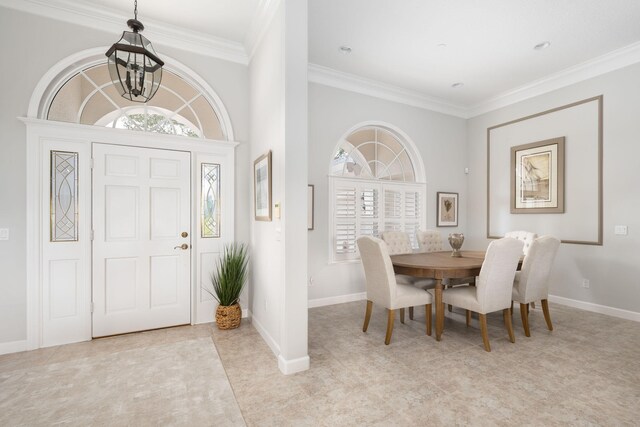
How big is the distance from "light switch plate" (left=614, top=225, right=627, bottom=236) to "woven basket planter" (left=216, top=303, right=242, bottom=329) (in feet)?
15.3

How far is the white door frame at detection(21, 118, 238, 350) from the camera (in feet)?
9.00

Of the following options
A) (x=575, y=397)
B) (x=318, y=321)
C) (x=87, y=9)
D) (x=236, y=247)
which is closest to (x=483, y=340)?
(x=575, y=397)

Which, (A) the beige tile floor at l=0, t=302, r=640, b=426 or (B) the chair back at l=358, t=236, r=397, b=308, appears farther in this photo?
(B) the chair back at l=358, t=236, r=397, b=308

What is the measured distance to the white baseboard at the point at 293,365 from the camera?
236 cm

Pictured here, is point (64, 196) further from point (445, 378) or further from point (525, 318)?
point (525, 318)

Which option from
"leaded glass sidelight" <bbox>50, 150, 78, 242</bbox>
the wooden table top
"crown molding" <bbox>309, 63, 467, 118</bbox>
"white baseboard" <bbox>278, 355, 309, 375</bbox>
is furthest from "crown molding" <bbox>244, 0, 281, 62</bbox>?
"white baseboard" <bbox>278, 355, 309, 375</bbox>

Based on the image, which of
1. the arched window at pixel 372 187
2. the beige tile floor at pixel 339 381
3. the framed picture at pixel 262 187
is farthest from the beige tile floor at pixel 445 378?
the arched window at pixel 372 187

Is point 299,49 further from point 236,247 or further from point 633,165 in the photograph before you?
point 633,165

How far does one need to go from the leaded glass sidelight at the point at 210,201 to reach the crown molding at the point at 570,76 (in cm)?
461

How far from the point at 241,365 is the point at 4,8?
376cm

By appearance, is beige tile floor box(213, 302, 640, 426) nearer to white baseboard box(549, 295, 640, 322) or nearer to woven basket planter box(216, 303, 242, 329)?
woven basket planter box(216, 303, 242, 329)

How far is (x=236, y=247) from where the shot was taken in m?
3.55

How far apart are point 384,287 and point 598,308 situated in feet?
10.2

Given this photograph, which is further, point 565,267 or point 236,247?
point 565,267
